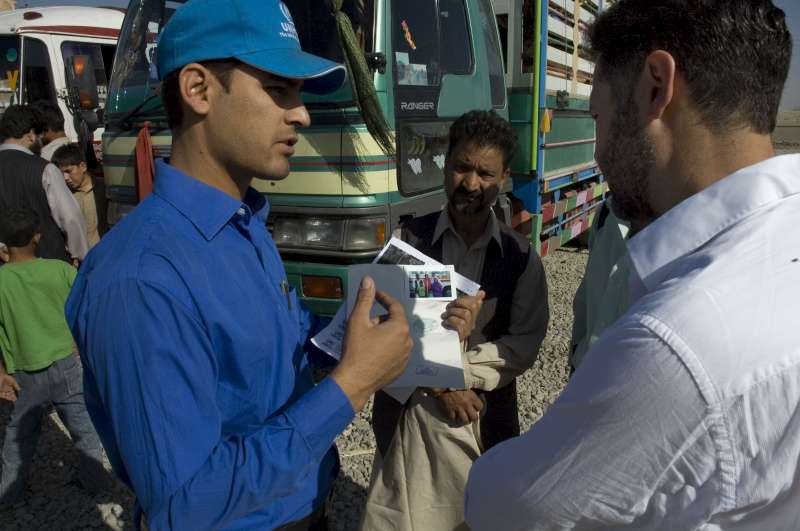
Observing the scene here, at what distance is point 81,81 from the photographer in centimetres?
410

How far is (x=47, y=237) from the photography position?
3592 millimetres

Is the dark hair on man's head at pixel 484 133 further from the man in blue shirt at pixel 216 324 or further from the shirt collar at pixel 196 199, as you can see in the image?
the shirt collar at pixel 196 199

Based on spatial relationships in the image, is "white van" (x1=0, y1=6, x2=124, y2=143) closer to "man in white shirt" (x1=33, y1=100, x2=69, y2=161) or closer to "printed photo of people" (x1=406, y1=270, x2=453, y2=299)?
"man in white shirt" (x1=33, y1=100, x2=69, y2=161)

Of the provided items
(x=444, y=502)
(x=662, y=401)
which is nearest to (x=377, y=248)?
(x=444, y=502)

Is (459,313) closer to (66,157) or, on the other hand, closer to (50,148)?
(66,157)

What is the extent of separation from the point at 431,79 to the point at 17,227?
2315mm

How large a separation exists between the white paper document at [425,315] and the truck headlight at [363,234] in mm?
1233

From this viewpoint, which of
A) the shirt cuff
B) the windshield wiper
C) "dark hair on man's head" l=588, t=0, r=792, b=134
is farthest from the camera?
the windshield wiper

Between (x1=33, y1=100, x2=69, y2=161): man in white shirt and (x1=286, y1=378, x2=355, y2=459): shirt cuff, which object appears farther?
(x1=33, y1=100, x2=69, y2=161): man in white shirt

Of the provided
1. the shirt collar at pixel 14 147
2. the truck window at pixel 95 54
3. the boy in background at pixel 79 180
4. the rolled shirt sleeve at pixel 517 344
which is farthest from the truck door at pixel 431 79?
the truck window at pixel 95 54

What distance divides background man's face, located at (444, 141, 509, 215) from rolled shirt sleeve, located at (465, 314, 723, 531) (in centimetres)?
134

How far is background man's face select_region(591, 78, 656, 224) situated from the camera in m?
0.99

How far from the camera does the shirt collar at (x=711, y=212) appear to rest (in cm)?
78

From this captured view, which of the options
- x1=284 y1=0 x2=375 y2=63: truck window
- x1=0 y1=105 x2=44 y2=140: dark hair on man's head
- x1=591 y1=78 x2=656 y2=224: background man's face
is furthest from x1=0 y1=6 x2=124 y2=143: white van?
x1=591 y1=78 x2=656 y2=224: background man's face
